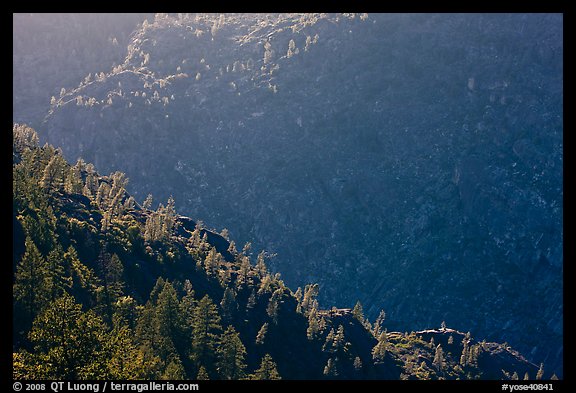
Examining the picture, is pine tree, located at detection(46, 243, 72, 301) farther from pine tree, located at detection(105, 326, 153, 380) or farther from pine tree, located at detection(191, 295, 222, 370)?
pine tree, located at detection(191, 295, 222, 370)

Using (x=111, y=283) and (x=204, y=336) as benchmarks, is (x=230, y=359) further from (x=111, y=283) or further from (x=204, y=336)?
(x=111, y=283)

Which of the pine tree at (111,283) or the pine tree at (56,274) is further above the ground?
the pine tree at (56,274)

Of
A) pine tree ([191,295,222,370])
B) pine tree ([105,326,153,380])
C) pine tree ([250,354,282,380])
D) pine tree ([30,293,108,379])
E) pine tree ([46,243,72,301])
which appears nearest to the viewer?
pine tree ([30,293,108,379])

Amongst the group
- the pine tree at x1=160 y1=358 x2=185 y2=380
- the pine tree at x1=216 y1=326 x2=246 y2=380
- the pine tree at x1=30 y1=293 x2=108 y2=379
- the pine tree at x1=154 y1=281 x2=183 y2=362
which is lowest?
the pine tree at x1=216 y1=326 x2=246 y2=380

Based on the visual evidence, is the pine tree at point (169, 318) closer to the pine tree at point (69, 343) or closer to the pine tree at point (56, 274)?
the pine tree at point (56, 274)

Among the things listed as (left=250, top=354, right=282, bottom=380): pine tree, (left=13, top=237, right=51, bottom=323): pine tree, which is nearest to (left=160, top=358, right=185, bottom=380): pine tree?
(left=13, top=237, right=51, bottom=323): pine tree

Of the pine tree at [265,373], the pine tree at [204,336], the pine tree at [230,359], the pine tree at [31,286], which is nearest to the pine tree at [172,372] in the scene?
the pine tree at [204,336]

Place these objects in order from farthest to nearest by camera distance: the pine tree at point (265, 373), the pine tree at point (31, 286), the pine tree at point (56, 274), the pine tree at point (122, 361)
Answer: the pine tree at point (265, 373) < the pine tree at point (56, 274) < the pine tree at point (31, 286) < the pine tree at point (122, 361)

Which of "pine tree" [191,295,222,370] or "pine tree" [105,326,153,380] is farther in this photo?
"pine tree" [191,295,222,370]
